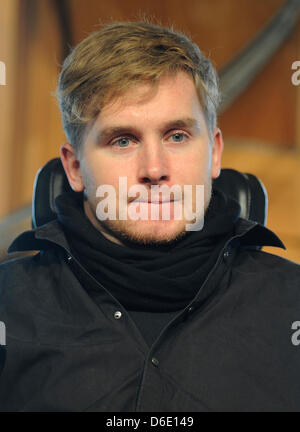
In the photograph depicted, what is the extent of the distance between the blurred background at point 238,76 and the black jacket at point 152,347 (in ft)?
5.94

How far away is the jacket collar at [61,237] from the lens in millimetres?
1165

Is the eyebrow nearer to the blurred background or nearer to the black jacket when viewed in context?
the black jacket

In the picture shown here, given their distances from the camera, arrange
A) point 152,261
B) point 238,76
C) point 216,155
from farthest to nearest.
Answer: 1. point 238,76
2. point 216,155
3. point 152,261

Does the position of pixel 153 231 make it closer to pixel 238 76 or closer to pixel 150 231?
pixel 150 231

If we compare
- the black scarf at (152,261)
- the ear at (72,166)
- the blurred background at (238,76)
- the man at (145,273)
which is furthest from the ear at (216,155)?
the blurred background at (238,76)

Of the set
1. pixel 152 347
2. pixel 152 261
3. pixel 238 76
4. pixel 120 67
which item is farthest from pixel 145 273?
pixel 238 76

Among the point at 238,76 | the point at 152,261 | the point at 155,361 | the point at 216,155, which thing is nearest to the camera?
the point at 155,361

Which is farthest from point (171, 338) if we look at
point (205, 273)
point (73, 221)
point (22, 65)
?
point (22, 65)

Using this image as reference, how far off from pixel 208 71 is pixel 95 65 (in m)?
0.29

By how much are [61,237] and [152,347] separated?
1.17 ft

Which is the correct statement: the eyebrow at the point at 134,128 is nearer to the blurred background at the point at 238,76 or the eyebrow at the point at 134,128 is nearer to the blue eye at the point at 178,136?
the blue eye at the point at 178,136

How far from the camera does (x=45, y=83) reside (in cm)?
296

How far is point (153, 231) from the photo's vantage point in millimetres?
1105
